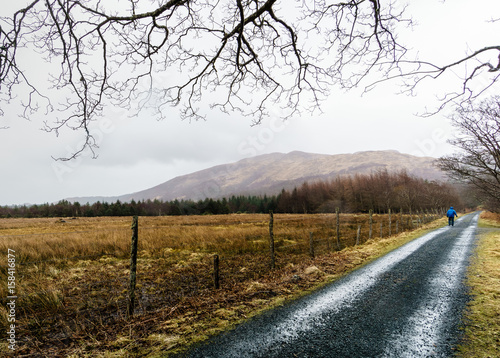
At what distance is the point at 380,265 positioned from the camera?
22.7 feet

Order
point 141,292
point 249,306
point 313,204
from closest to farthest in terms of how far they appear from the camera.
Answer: point 249,306 < point 141,292 < point 313,204

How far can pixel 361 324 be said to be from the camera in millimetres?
3307

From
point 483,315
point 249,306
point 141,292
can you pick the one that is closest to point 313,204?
point 141,292

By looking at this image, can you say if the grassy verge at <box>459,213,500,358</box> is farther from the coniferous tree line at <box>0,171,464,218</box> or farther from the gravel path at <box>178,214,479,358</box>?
the coniferous tree line at <box>0,171,464,218</box>

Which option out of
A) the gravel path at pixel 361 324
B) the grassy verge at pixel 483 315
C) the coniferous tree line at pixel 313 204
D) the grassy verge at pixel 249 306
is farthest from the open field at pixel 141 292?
the coniferous tree line at pixel 313 204

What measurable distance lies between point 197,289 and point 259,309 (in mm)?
2909

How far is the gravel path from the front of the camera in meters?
2.74

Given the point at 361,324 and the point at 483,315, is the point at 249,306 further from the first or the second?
the point at 483,315

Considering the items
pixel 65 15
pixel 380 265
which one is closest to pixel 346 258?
pixel 380 265

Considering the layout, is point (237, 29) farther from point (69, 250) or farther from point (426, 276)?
point (69, 250)

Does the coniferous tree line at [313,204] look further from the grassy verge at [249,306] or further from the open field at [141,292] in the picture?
the grassy verge at [249,306]

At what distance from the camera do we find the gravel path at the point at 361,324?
2.74 metres

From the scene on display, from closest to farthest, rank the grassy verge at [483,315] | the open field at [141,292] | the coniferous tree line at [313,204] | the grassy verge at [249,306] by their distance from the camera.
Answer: the grassy verge at [483,315], the grassy verge at [249,306], the open field at [141,292], the coniferous tree line at [313,204]

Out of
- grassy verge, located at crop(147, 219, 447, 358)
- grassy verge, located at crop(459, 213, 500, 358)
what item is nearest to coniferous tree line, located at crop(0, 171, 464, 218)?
grassy verge, located at crop(459, 213, 500, 358)
